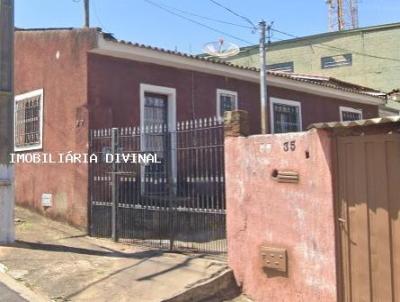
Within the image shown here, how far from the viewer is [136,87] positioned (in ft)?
41.5

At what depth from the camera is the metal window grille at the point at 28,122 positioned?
1319 cm

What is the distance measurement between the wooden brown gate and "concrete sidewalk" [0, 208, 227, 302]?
84.1 inches

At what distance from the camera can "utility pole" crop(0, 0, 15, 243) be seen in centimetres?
979

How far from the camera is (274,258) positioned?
7199 millimetres

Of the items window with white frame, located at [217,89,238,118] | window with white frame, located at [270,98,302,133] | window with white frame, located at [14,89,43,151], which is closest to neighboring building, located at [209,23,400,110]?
window with white frame, located at [270,98,302,133]

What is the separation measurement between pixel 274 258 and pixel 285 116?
10693mm

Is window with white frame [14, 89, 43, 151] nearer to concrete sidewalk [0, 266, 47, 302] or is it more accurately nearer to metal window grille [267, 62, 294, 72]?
concrete sidewalk [0, 266, 47, 302]

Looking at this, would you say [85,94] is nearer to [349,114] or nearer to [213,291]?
[213,291]

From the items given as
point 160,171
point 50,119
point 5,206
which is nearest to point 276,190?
point 160,171

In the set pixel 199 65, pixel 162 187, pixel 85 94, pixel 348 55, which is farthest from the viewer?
pixel 348 55

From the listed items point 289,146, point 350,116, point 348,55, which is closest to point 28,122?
point 289,146

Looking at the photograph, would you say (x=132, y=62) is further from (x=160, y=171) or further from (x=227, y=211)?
(x=227, y=211)

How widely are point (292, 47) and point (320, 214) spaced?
97.2 feet

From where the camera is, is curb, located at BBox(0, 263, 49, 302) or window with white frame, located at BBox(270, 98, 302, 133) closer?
curb, located at BBox(0, 263, 49, 302)
